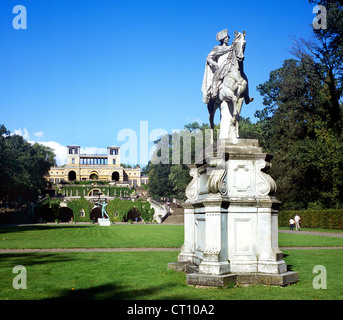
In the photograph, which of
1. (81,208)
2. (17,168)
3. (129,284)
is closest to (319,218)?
(129,284)

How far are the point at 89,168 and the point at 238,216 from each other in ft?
424

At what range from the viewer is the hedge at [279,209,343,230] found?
3331 cm

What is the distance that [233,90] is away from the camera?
8.83 metres

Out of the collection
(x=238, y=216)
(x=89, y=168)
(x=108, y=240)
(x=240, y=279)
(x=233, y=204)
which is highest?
(x=89, y=168)

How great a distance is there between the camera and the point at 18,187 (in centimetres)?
5775

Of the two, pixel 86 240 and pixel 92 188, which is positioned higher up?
pixel 92 188

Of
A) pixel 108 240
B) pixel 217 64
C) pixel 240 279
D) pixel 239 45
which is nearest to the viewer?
pixel 240 279

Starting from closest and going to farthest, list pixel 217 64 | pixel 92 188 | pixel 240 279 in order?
pixel 240 279 < pixel 217 64 < pixel 92 188

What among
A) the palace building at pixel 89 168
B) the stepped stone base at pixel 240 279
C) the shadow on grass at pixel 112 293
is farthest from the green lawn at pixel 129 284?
the palace building at pixel 89 168

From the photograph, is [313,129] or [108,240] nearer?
[108,240]

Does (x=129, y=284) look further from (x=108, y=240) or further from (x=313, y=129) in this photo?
(x=313, y=129)

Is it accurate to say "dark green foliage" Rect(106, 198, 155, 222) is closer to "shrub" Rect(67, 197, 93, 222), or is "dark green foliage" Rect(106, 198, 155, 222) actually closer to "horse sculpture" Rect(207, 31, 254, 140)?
"shrub" Rect(67, 197, 93, 222)

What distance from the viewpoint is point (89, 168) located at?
134000 millimetres
